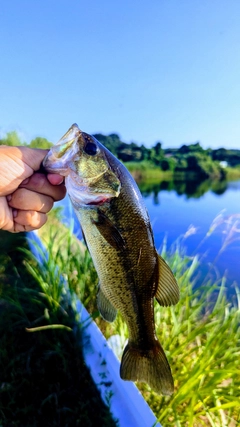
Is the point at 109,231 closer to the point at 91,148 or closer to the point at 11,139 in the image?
the point at 91,148

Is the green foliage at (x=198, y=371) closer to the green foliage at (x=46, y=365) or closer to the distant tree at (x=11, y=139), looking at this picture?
the green foliage at (x=46, y=365)

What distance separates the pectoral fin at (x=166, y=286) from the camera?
4.33ft

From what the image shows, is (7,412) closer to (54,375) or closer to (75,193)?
(54,375)

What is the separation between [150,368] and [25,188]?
3.26 ft

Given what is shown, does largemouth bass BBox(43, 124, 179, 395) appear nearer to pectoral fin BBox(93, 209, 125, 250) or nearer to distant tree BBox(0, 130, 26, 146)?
pectoral fin BBox(93, 209, 125, 250)

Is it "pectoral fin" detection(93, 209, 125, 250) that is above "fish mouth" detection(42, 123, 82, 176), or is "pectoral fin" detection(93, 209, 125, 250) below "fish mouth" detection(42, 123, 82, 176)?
below

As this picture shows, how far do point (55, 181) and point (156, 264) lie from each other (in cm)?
61

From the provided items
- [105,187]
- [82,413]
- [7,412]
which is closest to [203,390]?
[82,413]

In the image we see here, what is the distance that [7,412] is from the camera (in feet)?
7.06

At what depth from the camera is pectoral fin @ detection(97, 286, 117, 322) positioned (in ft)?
4.69

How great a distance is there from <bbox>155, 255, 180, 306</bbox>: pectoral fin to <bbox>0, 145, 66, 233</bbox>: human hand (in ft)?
2.04

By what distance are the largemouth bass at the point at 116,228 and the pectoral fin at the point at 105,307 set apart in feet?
0.17

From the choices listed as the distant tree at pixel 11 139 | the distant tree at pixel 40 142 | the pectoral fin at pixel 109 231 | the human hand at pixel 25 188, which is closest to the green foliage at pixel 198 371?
the pectoral fin at pixel 109 231

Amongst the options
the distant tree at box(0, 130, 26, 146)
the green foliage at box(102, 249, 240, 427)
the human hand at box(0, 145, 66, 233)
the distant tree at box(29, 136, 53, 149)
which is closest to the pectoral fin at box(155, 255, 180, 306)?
the human hand at box(0, 145, 66, 233)
